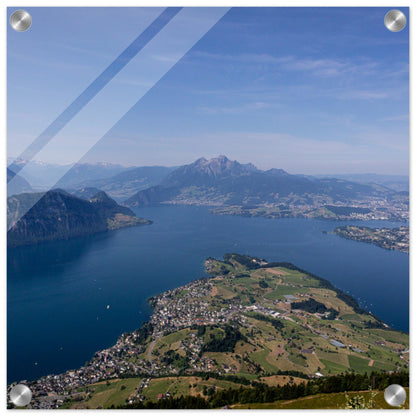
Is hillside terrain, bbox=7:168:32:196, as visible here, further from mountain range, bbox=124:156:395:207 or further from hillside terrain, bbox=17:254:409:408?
mountain range, bbox=124:156:395:207

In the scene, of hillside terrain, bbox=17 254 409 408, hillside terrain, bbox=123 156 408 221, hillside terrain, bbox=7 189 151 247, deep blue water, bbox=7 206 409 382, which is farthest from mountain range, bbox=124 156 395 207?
hillside terrain, bbox=17 254 409 408

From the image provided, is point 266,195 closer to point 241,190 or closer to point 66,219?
point 241,190

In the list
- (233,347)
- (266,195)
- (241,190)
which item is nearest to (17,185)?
(233,347)

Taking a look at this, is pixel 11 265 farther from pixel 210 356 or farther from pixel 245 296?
pixel 210 356

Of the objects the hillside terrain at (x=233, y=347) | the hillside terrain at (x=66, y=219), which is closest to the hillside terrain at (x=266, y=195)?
the hillside terrain at (x=66, y=219)

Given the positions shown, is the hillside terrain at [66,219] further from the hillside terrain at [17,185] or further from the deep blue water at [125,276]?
the hillside terrain at [17,185]

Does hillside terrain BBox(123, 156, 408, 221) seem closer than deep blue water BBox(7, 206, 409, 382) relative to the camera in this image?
No
